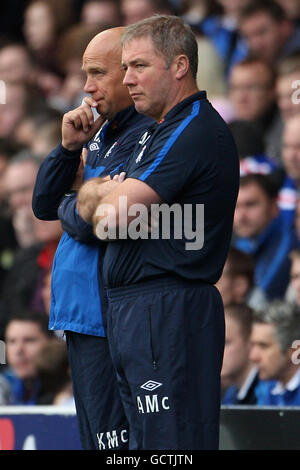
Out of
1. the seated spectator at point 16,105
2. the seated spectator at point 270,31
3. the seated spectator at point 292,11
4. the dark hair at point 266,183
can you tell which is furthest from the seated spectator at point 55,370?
the seated spectator at point 292,11

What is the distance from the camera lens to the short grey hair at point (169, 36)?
10.3 ft

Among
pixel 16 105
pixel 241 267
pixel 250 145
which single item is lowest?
pixel 241 267

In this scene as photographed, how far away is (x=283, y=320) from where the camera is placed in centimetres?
520

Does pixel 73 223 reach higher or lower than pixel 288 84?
lower

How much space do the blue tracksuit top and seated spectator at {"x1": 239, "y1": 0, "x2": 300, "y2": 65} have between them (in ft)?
8.33

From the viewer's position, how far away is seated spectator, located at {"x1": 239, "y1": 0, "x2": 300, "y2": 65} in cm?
590

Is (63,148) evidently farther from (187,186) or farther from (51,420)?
(51,420)

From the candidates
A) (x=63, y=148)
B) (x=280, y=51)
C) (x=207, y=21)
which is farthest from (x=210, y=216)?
(x=207, y=21)

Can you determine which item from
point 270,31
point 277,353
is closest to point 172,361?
point 277,353

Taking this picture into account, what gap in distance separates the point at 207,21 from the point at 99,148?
9.76ft

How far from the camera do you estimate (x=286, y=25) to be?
5.92 metres

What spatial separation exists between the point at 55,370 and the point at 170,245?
291cm

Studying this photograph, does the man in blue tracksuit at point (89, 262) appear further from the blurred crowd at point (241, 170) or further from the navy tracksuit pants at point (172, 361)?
the blurred crowd at point (241, 170)

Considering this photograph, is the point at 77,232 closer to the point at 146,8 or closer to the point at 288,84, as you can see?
the point at 288,84
